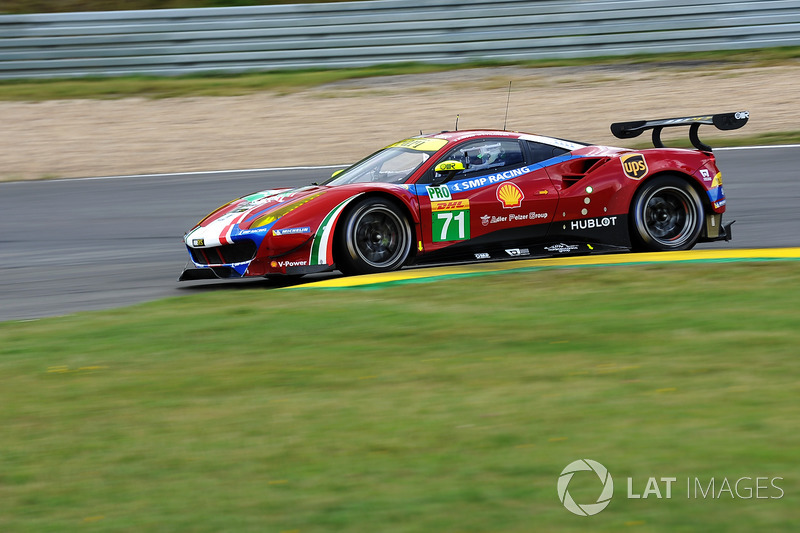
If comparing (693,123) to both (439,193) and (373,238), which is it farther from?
(373,238)

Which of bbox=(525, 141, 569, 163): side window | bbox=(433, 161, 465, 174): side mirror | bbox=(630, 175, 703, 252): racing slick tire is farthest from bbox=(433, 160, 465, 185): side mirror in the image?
bbox=(630, 175, 703, 252): racing slick tire

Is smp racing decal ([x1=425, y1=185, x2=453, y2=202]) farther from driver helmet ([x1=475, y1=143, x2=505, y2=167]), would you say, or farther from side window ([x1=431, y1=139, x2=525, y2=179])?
driver helmet ([x1=475, y1=143, x2=505, y2=167])

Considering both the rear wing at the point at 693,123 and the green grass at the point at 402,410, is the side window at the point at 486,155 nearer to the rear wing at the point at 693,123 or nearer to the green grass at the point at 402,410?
the rear wing at the point at 693,123

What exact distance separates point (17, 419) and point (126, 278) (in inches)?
177

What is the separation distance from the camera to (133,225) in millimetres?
12305

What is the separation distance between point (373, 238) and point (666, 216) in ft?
9.11

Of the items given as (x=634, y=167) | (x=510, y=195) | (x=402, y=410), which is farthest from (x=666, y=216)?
(x=402, y=410)

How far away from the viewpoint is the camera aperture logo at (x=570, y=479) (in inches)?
149

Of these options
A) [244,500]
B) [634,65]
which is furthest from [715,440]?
[634,65]

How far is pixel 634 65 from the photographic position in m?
19.4

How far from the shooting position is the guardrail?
18891 millimetres

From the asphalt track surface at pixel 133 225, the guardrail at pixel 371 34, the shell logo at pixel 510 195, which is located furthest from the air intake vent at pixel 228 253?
the guardrail at pixel 371 34

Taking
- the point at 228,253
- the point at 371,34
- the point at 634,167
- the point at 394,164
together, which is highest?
the point at 371,34

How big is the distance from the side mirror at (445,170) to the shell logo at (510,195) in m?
0.39
